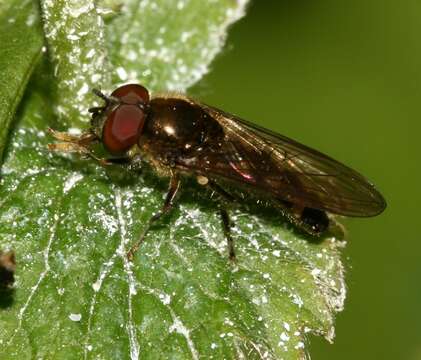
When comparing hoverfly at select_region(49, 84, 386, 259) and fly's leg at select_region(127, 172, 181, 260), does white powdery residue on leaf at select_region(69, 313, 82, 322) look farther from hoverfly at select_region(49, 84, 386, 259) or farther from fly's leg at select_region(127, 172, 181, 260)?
hoverfly at select_region(49, 84, 386, 259)

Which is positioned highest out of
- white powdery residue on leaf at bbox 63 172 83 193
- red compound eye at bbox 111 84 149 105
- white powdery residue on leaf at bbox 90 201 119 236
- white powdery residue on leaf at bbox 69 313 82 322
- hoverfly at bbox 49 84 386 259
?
red compound eye at bbox 111 84 149 105

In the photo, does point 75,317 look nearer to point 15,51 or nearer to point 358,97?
point 15,51

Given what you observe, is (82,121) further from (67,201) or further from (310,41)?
(310,41)

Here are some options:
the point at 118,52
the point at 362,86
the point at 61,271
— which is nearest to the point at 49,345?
the point at 61,271

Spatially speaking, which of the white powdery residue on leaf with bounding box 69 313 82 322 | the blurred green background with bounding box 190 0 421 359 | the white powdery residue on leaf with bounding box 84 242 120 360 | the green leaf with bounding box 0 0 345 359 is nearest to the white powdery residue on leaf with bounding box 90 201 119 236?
the green leaf with bounding box 0 0 345 359

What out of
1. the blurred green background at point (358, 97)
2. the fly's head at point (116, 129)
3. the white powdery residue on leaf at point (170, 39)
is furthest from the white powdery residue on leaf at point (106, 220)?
the blurred green background at point (358, 97)
